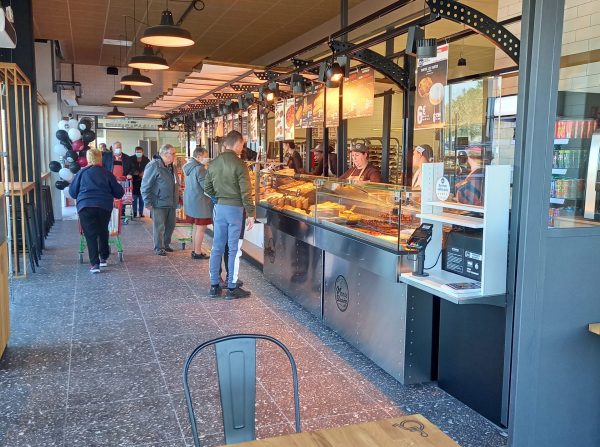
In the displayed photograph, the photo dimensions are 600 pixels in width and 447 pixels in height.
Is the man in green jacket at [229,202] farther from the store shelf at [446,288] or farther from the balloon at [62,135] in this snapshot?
the balloon at [62,135]

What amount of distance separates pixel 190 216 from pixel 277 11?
3861 mm

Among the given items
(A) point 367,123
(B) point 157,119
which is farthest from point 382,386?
(B) point 157,119

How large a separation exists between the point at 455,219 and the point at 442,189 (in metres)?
0.25

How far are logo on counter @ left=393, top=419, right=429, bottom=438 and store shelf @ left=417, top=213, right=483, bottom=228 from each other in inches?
57.0

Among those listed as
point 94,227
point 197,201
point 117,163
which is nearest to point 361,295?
point 94,227

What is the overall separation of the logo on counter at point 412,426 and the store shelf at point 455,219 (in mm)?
1447

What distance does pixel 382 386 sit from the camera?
12.2ft

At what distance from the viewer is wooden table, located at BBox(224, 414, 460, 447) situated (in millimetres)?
1583

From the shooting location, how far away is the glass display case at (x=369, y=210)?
12.0 ft

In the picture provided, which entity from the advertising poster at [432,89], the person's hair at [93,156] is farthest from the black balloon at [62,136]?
the advertising poster at [432,89]

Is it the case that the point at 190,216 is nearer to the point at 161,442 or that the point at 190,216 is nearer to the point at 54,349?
the point at 54,349

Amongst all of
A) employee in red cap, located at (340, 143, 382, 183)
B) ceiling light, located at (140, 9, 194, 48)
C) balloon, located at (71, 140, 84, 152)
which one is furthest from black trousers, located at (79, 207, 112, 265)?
balloon, located at (71, 140, 84, 152)

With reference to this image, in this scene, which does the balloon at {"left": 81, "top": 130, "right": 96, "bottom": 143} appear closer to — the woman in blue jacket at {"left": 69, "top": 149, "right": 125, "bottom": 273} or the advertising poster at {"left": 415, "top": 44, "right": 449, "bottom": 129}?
the woman in blue jacket at {"left": 69, "top": 149, "right": 125, "bottom": 273}

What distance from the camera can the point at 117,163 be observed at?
1130cm
